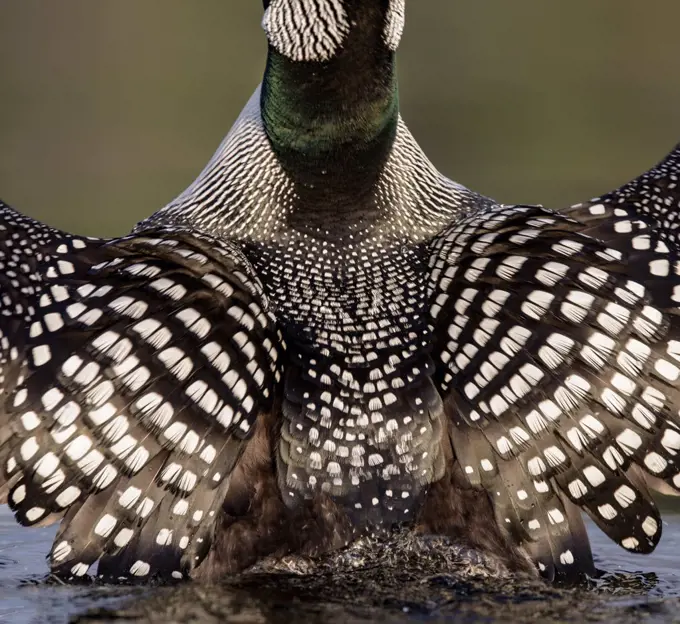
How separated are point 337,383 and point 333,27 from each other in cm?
113

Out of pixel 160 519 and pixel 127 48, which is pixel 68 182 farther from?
pixel 160 519

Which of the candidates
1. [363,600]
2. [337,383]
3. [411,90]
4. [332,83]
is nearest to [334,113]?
[332,83]

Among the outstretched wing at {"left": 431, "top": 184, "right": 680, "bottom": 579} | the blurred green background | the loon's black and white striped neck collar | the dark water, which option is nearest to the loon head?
the loon's black and white striped neck collar

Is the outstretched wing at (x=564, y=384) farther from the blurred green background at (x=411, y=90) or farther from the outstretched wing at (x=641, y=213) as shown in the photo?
the blurred green background at (x=411, y=90)

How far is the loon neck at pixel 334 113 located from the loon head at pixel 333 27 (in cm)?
3

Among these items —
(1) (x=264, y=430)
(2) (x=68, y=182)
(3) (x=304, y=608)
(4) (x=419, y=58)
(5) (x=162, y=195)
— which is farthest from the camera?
(4) (x=419, y=58)

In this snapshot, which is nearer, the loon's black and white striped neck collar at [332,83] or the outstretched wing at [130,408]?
the outstretched wing at [130,408]

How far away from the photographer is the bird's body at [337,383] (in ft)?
13.3

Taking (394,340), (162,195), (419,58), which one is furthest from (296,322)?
(419,58)

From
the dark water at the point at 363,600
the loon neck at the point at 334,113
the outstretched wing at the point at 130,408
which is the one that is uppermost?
the loon neck at the point at 334,113

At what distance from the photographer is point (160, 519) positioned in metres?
4.08

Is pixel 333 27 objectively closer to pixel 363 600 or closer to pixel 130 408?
pixel 130 408

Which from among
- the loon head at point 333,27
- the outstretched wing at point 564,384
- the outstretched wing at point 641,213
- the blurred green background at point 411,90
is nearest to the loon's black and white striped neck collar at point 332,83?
the loon head at point 333,27

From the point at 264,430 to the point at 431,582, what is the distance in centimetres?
70
